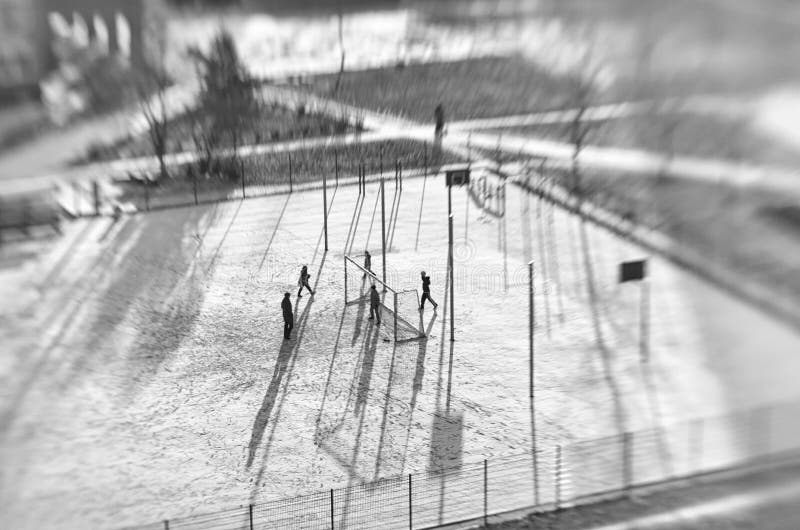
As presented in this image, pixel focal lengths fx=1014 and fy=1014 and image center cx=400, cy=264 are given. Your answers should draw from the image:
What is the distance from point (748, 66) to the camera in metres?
12.7

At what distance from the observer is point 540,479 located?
685cm

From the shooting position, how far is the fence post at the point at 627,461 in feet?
22.3

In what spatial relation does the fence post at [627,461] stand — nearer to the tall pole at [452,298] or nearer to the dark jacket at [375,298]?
the tall pole at [452,298]

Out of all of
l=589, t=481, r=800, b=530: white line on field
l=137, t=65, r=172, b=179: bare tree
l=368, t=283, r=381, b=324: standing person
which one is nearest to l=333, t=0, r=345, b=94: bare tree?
l=137, t=65, r=172, b=179: bare tree

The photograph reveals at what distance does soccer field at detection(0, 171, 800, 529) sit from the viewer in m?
7.17

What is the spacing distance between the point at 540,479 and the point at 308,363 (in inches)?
110

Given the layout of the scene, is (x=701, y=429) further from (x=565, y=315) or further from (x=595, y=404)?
(x=565, y=315)

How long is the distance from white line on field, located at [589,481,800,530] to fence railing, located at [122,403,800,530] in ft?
0.99

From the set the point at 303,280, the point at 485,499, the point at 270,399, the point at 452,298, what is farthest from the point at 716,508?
the point at 303,280

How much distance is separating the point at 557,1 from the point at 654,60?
158cm

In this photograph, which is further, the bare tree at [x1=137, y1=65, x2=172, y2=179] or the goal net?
A: the bare tree at [x1=137, y1=65, x2=172, y2=179]

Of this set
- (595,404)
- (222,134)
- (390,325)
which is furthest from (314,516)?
(222,134)

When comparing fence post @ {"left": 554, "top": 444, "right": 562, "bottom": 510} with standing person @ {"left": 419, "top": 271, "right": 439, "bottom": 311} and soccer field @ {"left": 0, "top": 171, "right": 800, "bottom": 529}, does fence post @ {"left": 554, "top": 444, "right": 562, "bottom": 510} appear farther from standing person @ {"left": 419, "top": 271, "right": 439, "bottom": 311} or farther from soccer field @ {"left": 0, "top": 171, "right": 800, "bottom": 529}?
standing person @ {"left": 419, "top": 271, "right": 439, "bottom": 311}

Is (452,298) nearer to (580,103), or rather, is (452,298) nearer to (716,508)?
(716,508)
